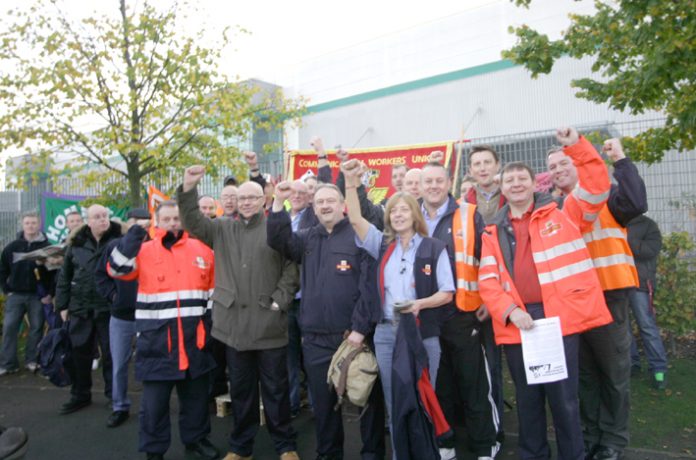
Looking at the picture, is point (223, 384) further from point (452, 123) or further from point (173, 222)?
point (452, 123)

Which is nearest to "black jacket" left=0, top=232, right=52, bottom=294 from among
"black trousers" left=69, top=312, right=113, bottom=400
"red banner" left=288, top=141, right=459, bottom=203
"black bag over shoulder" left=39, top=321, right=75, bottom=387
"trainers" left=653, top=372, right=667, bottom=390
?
"black bag over shoulder" left=39, top=321, right=75, bottom=387

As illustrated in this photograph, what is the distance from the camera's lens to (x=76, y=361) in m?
5.93

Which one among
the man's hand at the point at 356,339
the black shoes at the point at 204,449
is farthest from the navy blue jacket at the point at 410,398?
the black shoes at the point at 204,449

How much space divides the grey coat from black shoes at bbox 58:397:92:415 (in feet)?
8.88

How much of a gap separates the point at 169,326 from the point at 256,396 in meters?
0.91

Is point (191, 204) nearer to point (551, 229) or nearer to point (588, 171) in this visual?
point (551, 229)

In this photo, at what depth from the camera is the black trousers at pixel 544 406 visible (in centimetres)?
337

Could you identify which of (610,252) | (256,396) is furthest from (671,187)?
(256,396)

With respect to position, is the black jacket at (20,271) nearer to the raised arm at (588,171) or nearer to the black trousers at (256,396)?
the black trousers at (256,396)

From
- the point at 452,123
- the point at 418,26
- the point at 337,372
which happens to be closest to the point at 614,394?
the point at 337,372

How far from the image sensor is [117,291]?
5.46 metres

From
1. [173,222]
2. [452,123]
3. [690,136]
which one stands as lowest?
[173,222]

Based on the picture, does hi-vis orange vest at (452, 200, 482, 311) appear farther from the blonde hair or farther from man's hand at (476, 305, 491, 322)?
the blonde hair

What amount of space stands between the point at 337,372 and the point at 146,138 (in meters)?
7.46
